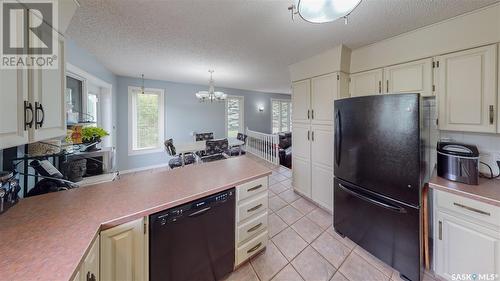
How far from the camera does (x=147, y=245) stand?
1.06 m

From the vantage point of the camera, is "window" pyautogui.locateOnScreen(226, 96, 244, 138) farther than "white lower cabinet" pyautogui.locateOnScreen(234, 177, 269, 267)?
Yes

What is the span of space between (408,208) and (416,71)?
1434 mm

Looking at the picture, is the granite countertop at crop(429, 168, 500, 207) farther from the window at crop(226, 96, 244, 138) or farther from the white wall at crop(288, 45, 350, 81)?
the window at crop(226, 96, 244, 138)

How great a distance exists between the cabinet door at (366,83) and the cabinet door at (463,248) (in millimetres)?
1469

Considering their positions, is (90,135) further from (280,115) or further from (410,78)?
(280,115)

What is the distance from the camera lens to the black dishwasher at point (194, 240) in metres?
1.09

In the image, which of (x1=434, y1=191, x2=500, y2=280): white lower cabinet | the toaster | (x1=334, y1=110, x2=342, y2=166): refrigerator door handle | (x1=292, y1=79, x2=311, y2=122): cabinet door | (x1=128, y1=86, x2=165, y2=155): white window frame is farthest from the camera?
(x1=128, y1=86, x2=165, y2=155): white window frame

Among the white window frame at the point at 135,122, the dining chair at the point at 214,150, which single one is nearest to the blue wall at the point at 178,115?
the white window frame at the point at 135,122

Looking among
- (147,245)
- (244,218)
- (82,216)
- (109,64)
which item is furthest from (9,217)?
(109,64)

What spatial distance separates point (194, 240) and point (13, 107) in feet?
3.86

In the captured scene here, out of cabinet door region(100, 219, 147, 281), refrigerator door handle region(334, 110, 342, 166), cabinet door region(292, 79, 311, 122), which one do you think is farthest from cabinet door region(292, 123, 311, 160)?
cabinet door region(100, 219, 147, 281)

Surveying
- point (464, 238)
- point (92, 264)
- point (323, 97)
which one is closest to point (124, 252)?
point (92, 264)

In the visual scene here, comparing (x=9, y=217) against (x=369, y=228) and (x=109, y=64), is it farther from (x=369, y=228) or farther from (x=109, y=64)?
(x=109, y=64)

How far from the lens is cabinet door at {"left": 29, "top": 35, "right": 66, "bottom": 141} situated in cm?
96
